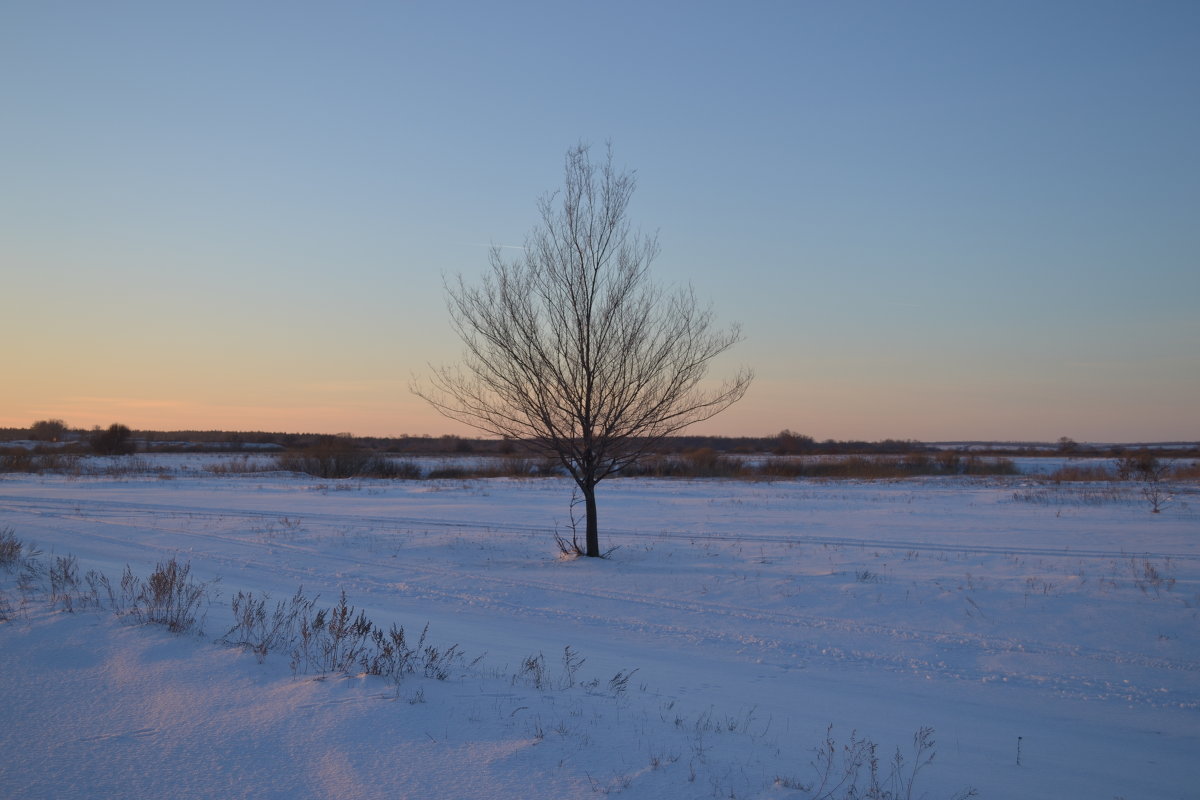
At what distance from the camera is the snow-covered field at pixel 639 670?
4688 mm

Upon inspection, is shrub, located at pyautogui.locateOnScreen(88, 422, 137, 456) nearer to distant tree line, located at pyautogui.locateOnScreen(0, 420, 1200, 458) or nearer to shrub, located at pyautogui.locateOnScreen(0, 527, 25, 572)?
distant tree line, located at pyautogui.locateOnScreen(0, 420, 1200, 458)

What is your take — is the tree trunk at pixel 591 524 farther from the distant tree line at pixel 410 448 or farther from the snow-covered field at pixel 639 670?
the distant tree line at pixel 410 448

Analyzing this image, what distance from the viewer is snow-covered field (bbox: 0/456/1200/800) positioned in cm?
469

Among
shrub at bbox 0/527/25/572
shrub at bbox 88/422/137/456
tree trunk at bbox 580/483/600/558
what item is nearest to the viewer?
shrub at bbox 0/527/25/572

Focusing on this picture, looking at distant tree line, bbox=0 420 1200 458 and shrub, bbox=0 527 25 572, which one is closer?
shrub, bbox=0 527 25 572

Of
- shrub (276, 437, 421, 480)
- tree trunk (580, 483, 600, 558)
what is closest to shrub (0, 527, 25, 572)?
tree trunk (580, 483, 600, 558)

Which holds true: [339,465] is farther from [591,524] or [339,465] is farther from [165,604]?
[165,604]

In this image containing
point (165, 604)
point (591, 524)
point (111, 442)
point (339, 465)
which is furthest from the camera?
point (111, 442)

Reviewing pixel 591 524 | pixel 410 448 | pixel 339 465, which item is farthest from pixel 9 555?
pixel 410 448

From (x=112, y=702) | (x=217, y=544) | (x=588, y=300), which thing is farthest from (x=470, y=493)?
(x=112, y=702)

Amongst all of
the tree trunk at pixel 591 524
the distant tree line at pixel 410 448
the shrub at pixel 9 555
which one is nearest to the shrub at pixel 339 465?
the distant tree line at pixel 410 448

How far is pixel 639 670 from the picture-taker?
8.27m

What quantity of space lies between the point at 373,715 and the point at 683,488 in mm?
36460

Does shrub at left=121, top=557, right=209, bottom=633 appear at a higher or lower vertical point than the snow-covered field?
higher
